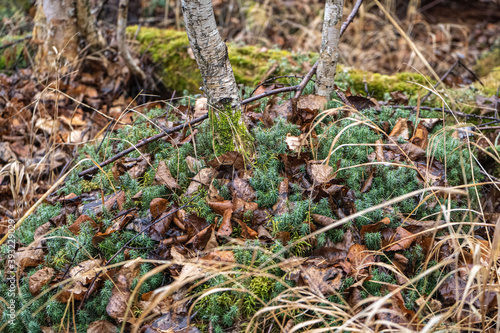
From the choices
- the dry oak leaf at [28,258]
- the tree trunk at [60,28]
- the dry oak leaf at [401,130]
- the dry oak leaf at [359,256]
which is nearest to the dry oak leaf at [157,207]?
the dry oak leaf at [28,258]

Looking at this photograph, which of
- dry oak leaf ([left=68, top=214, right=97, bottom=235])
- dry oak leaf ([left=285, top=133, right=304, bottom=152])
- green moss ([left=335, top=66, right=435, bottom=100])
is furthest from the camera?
green moss ([left=335, top=66, right=435, bottom=100])

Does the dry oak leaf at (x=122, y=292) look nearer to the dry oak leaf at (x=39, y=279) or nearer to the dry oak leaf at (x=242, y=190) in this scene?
the dry oak leaf at (x=39, y=279)

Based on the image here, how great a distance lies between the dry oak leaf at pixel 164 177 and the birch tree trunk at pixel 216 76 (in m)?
0.39

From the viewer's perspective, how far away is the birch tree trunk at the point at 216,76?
2.08m

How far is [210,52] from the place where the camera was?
2.19 meters

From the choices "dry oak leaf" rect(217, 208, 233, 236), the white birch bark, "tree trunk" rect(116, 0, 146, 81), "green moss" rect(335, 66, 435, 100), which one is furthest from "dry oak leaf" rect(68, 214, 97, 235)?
"green moss" rect(335, 66, 435, 100)

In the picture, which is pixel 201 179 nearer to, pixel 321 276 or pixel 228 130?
pixel 228 130

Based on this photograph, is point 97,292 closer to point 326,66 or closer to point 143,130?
point 143,130

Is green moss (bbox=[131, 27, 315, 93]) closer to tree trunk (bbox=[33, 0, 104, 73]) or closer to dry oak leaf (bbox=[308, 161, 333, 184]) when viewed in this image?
tree trunk (bbox=[33, 0, 104, 73])

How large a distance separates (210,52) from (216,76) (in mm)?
163

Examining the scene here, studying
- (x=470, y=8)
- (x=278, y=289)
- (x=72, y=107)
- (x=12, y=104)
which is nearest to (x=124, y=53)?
(x=72, y=107)

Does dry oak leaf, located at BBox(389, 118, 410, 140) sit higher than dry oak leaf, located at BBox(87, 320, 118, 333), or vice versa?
dry oak leaf, located at BBox(389, 118, 410, 140)

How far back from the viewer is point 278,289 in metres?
1.73

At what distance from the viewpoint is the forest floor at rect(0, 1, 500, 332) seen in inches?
64.8
